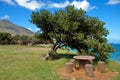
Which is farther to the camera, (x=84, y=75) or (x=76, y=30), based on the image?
(x=76, y=30)

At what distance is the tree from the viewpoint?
1739 centimetres

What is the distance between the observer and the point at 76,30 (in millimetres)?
18562

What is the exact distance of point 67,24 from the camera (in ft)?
57.8

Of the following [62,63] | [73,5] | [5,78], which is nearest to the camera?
[5,78]

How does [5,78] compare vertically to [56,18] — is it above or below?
below

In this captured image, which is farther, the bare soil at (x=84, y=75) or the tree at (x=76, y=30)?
the tree at (x=76, y=30)

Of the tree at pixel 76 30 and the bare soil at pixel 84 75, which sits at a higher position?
the tree at pixel 76 30

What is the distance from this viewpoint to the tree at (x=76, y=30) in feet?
57.1

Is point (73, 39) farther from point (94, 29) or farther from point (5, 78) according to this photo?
point (5, 78)

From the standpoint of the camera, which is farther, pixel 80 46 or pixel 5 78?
pixel 80 46

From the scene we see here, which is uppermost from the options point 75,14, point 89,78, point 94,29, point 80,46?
point 75,14

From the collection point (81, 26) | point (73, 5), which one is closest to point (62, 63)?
point (81, 26)

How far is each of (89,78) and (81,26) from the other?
296 inches

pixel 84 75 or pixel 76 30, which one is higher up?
pixel 76 30
